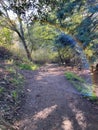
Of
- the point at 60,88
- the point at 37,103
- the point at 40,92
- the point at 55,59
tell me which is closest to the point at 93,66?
the point at 60,88

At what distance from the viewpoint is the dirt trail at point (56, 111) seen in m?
6.04

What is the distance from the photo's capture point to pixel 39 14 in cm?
723

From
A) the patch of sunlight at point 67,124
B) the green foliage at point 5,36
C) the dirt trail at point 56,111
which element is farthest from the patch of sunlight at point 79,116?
the green foliage at point 5,36

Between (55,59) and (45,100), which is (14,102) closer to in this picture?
(45,100)

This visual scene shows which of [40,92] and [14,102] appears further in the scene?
[40,92]

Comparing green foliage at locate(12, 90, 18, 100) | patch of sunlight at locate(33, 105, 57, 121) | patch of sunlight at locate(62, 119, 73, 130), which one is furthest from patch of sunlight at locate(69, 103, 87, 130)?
green foliage at locate(12, 90, 18, 100)

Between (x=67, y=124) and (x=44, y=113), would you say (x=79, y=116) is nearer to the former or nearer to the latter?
(x=67, y=124)

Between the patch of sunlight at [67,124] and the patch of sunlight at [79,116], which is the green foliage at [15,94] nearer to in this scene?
the patch of sunlight at [79,116]

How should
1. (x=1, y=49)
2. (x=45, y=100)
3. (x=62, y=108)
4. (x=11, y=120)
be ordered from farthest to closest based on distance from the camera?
1. (x=1, y=49)
2. (x=45, y=100)
3. (x=62, y=108)
4. (x=11, y=120)

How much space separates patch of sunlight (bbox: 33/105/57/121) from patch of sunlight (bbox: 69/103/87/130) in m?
0.51

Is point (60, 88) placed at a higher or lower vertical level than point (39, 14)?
lower

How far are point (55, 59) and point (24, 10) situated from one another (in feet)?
63.8

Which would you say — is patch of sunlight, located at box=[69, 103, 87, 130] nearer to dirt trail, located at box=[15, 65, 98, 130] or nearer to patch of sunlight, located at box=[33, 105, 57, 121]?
dirt trail, located at box=[15, 65, 98, 130]

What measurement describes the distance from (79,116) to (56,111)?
652mm
